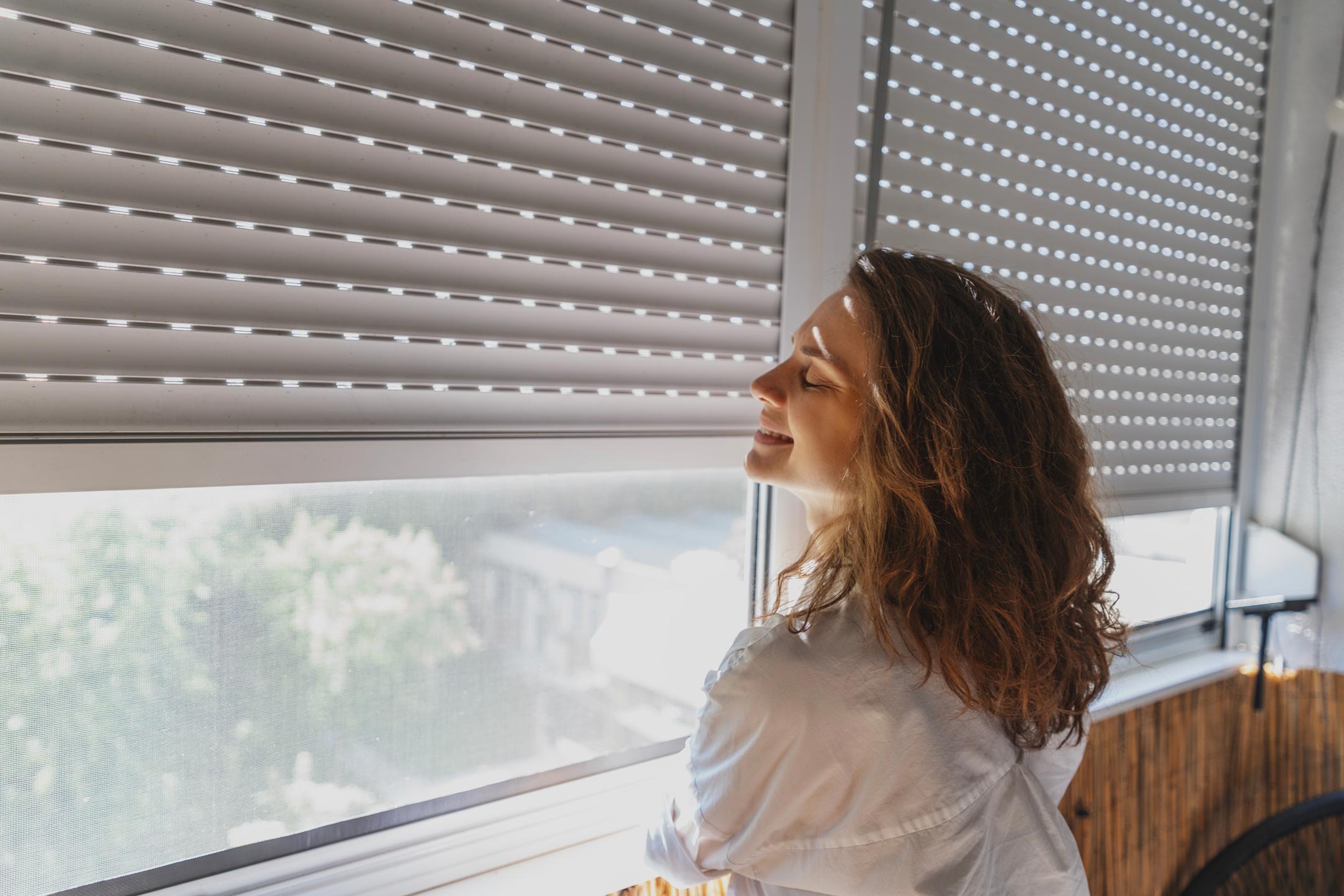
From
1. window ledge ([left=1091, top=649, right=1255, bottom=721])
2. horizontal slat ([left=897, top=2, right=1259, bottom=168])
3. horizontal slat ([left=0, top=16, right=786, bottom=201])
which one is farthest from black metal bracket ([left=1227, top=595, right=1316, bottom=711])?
horizontal slat ([left=0, top=16, right=786, bottom=201])

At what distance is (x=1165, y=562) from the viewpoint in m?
2.09

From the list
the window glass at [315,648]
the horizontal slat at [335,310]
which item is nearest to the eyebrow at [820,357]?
the horizontal slat at [335,310]

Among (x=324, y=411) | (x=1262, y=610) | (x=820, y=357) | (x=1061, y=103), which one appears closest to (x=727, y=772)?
(x=820, y=357)

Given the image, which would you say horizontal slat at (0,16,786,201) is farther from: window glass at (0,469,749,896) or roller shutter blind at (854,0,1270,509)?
window glass at (0,469,749,896)

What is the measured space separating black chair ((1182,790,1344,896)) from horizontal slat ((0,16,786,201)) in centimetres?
158

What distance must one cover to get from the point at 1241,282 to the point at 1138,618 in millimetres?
823

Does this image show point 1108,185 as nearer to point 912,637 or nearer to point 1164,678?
point 1164,678

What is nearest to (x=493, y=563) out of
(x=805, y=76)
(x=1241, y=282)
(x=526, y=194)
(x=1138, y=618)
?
(x=526, y=194)

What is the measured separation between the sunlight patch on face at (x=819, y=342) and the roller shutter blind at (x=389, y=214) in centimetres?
27

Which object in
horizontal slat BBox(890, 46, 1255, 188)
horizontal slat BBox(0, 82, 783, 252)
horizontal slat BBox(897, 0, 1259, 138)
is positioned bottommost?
horizontal slat BBox(0, 82, 783, 252)

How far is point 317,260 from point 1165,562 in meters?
1.98

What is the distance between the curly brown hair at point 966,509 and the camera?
2.81 feet

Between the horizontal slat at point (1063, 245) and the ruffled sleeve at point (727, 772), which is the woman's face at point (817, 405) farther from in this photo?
the horizontal slat at point (1063, 245)

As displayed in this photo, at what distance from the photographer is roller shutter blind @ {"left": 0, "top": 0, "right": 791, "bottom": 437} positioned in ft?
2.66
